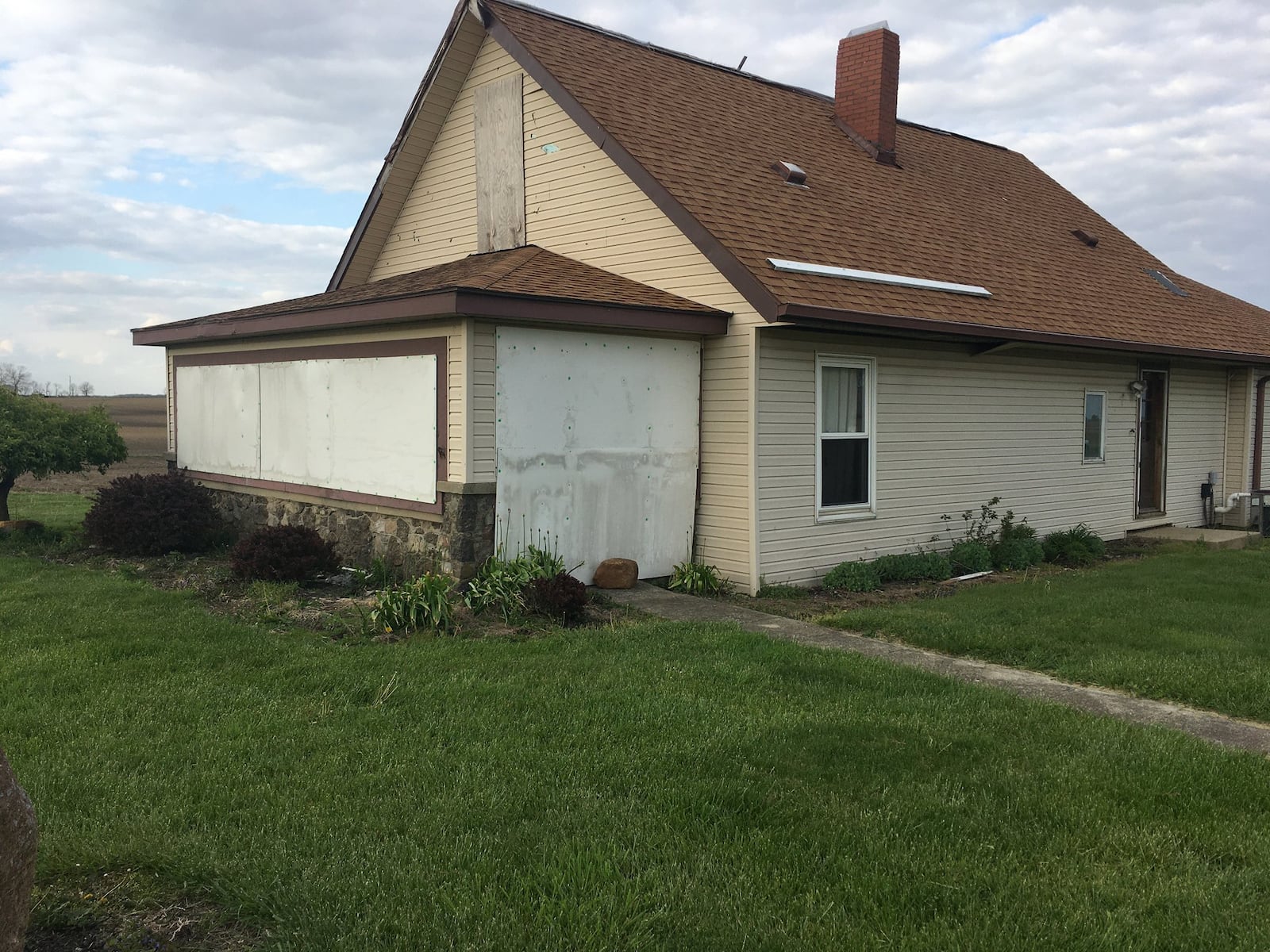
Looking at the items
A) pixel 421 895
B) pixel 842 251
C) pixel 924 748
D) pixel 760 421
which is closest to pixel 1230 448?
pixel 842 251

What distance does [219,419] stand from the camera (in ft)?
43.0

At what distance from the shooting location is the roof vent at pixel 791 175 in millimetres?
12773

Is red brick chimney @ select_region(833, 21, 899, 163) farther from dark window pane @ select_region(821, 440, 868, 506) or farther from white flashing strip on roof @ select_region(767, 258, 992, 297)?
dark window pane @ select_region(821, 440, 868, 506)

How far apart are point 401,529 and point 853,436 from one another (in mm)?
4909

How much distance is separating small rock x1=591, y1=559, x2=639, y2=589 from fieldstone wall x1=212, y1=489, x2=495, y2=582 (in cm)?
126

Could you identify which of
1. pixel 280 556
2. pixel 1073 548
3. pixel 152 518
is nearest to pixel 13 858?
pixel 280 556

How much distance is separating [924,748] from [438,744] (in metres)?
2.54

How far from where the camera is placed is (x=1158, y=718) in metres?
6.21

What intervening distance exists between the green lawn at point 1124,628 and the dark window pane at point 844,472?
1580 mm

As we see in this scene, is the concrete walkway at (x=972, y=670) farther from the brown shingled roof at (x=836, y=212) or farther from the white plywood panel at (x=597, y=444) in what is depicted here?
the brown shingled roof at (x=836, y=212)

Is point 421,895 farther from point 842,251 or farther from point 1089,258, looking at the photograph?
point 1089,258

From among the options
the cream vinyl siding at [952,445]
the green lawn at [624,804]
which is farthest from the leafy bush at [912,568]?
the green lawn at [624,804]

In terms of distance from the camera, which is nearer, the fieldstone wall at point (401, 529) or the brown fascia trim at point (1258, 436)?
the fieldstone wall at point (401, 529)

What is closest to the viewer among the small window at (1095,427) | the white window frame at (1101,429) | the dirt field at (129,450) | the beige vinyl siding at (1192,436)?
the white window frame at (1101,429)
